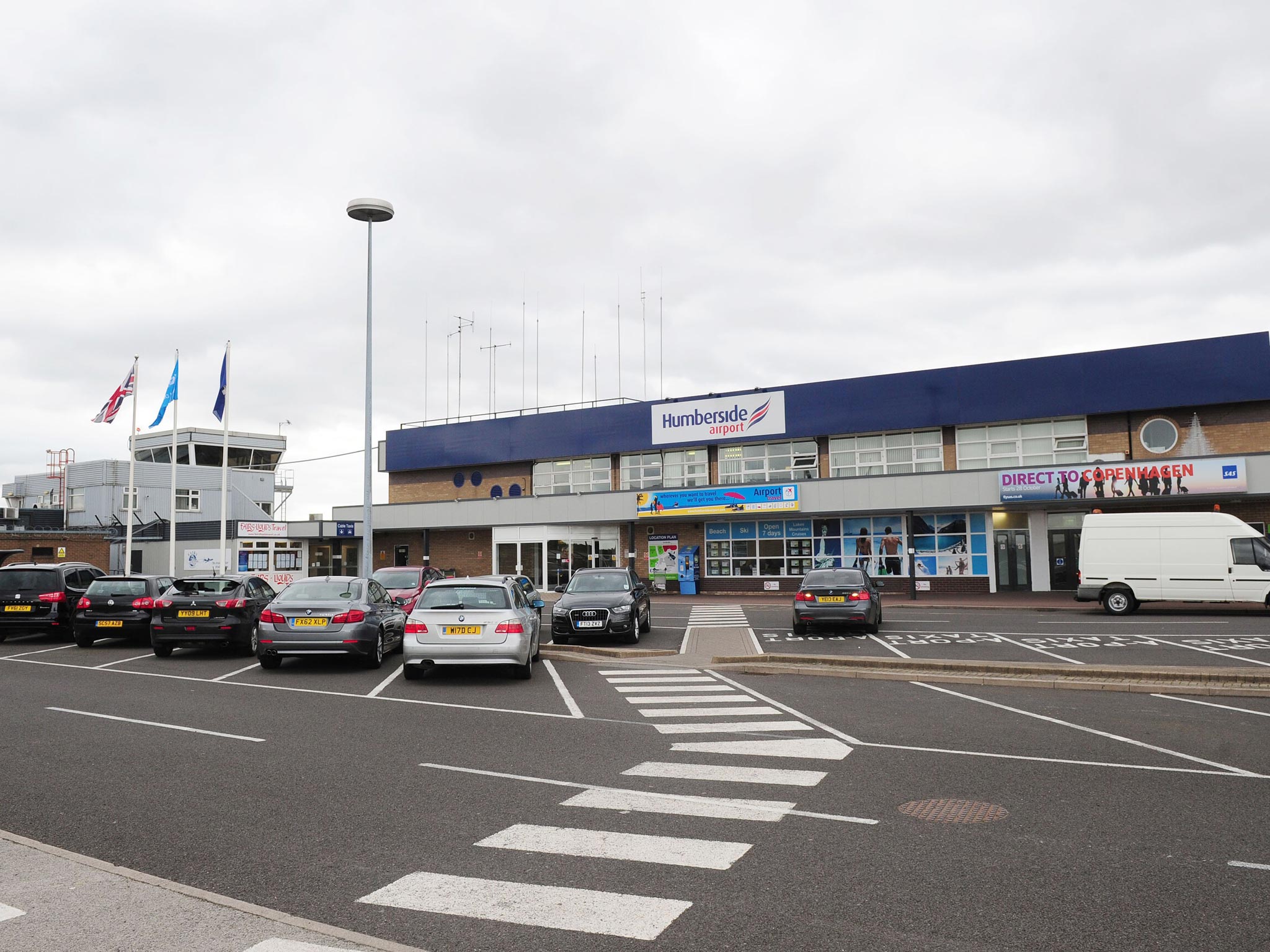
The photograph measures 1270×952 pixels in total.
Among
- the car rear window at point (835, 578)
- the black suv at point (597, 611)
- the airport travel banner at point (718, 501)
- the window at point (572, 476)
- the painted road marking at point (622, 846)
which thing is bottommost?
the painted road marking at point (622, 846)

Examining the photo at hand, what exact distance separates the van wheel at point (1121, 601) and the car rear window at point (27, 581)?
82.5 feet

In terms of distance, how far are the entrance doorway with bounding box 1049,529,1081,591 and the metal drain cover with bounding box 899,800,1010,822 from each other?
29.4 metres

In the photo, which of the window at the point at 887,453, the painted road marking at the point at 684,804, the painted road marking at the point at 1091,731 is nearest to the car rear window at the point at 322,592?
the painted road marking at the point at 1091,731

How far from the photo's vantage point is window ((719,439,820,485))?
38.7 m

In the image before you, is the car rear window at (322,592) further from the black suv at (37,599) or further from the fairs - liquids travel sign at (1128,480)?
the fairs - liquids travel sign at (1128,480)

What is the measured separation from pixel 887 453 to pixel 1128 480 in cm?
939

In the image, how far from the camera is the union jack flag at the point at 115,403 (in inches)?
1204

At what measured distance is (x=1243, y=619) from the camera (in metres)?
22.5

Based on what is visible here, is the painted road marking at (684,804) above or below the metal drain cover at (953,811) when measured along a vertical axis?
above

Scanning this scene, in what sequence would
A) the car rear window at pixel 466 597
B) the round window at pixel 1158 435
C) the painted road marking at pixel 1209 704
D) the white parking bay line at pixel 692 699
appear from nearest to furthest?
the painted road marking at pixel 1209 704
the white parking bay line at pixel 692 699
the car rear window at pixel 466 597
the round window at pixel 1158 435

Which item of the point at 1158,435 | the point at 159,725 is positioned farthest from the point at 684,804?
the point at 1158,435

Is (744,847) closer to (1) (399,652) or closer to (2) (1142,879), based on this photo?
(2) (1142,879)

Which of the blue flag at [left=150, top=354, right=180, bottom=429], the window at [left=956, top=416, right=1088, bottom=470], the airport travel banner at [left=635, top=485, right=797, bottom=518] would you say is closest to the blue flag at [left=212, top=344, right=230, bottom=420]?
the blue flag at [left=150, top=354, right=180, bottom=429]

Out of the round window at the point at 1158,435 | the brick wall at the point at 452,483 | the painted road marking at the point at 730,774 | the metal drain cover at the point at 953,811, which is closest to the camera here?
the metal drain cover at the point at 953,811
